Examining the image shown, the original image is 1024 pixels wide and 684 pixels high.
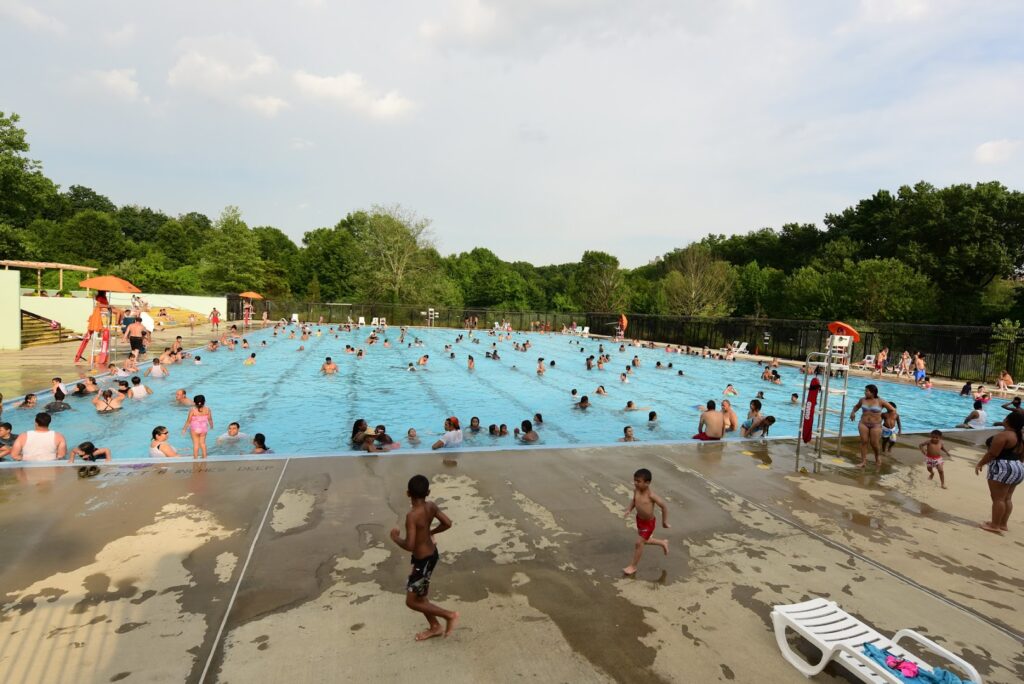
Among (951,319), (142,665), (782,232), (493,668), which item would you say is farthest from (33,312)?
(782,232)

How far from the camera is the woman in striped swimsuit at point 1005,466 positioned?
645 cm

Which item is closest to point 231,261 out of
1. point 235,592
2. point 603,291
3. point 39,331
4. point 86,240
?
point 86,240

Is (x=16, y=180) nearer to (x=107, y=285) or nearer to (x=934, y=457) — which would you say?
(x=107, y=285)

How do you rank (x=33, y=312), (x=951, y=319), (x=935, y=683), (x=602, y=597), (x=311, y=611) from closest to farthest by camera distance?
1. (x=935, y=683)
2. (x=311, y=611)
3. (x=602, y=597)
4. (x=33, y=312)
5. (x=951, y=319)

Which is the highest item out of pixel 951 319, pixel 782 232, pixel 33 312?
pixel 782 232

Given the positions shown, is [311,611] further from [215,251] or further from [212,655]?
[215,251]

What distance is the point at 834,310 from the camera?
4097cm

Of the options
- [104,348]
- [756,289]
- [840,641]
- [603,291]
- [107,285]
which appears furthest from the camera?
[603,291]

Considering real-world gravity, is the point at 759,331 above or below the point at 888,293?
below

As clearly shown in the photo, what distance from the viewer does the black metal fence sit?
2509 cm

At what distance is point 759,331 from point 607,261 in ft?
163

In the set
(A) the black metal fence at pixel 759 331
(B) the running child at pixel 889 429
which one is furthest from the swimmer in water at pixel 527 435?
(A) the black metal fence at pixel 759 331

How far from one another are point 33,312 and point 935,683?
116 ft

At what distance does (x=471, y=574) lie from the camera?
5.15 m
